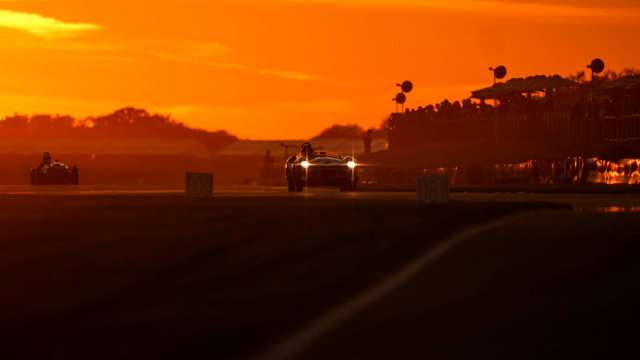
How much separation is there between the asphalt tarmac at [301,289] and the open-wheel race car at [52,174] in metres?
56.3

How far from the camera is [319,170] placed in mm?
64375

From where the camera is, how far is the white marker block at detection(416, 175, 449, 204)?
1900 inches

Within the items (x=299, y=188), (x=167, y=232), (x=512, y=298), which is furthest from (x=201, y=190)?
(x=512, y=298)

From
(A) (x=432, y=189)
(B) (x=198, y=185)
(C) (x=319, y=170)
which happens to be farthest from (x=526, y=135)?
(A) (x=432, y=189)

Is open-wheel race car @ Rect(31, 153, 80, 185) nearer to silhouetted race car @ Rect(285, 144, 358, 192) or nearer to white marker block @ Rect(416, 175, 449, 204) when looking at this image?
silhouetted race car @ Rect(285, 144, 358, 192)

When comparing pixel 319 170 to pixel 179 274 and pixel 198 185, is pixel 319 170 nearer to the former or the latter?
pixel 198 185

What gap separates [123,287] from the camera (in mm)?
14820

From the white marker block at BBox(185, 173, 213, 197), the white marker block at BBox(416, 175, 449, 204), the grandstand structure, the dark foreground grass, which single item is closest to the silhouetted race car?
the white marker block at BBox(185, 173, 213, 197)

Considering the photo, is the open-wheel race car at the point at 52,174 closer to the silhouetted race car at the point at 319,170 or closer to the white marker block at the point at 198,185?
the silhouetted race car at the point at 319,170

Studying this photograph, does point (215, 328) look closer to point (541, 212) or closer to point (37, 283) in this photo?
point (37, 283)

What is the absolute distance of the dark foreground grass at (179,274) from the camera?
11.2 meters

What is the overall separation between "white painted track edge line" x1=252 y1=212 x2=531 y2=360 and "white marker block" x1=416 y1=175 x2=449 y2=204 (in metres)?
22.3

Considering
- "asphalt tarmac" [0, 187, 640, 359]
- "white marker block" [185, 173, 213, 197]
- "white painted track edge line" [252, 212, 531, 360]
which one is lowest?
"white painted track edge line" [252, 212, 531, 360]

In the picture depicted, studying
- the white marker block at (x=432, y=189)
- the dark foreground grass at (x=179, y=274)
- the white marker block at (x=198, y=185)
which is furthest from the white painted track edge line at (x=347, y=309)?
the white marker block at (x=198, y=185)
